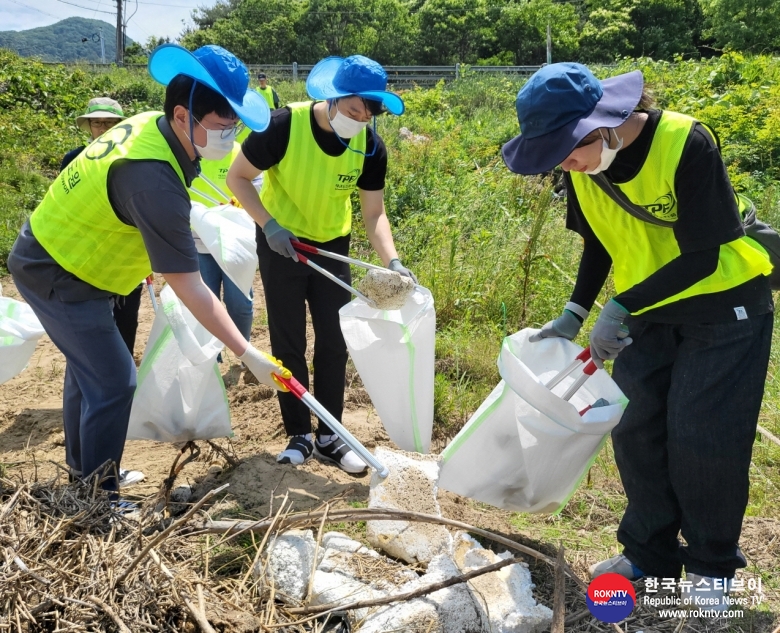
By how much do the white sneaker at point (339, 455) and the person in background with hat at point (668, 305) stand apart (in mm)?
1169

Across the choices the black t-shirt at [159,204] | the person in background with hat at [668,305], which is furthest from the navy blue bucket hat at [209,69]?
the person in background with hat at [668,305]

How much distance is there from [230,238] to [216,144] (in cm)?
122

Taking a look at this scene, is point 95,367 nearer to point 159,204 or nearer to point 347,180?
point 159,204

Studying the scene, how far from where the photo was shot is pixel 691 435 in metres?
2.01

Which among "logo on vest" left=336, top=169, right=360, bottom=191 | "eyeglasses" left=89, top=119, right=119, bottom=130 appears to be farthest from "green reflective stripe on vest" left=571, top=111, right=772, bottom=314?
"eyeglasses" left=89, top=119, right=119, bottom=130

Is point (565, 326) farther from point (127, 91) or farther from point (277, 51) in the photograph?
point (277, 51)

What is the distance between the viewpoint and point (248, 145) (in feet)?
9.16

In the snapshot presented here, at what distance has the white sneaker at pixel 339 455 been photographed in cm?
304

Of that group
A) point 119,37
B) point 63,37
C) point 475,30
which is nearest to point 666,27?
point 475,30

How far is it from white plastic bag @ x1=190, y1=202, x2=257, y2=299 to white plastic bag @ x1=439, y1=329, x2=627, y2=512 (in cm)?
151

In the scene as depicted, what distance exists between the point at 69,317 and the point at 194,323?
650 mm

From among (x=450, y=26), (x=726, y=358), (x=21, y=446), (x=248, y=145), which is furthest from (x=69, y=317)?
(x=450, y=26)

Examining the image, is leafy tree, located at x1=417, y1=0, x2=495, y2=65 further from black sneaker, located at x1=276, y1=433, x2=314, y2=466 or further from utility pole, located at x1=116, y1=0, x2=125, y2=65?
black sneaker, located at x1=276, y1=433, x2=314, y2=466

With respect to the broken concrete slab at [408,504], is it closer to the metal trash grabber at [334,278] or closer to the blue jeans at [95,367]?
the metal trash grabber at [334,278]
